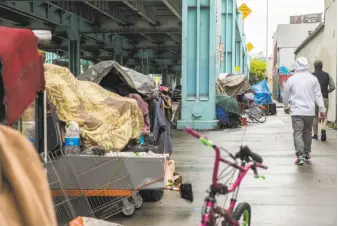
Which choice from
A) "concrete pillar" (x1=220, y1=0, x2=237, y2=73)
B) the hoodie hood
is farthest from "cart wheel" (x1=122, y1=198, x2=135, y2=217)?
"concrete pillar" (x1=220, y1=0, x2=237, y2=73)

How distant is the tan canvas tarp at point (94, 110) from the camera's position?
6.90 meters

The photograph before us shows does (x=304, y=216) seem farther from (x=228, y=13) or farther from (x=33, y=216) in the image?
(x=228, y=13)

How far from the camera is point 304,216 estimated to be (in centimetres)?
664

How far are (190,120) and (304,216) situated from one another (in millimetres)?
11428

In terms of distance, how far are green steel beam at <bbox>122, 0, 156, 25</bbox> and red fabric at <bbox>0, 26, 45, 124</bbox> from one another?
66.2 ft

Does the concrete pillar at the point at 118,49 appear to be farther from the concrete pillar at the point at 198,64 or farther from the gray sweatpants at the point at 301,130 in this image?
the gray sweatpants at the point at 301,130

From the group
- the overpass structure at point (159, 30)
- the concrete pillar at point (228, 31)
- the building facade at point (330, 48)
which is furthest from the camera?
the concrete pillar at point (228, 31)

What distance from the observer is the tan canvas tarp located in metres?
6.90

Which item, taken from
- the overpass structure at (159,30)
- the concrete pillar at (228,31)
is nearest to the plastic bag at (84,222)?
the overpass structure at (159,30)

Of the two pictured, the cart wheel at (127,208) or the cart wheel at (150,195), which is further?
the cart wheel at (150,195)

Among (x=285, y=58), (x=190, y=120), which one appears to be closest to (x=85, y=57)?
(x=285, y=58)

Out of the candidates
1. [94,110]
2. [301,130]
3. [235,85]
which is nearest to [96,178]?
[94,110]

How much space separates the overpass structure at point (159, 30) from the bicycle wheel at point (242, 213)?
5415 mm

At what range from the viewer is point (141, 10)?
92.1ft
